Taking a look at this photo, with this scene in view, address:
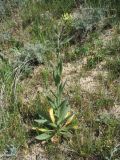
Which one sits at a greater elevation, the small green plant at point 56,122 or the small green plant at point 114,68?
the small green plant at point 114,68

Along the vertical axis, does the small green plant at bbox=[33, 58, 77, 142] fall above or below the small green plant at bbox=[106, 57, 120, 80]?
below

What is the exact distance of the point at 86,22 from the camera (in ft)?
17.0

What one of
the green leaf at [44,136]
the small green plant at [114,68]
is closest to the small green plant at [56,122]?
the green leaf at [44,136]

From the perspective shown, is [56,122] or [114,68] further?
[114,68]

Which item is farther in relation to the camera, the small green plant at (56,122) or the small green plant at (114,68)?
the small green plant at (114,68)

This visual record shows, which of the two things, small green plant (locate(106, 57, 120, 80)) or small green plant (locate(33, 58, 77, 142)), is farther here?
small green plant (locate(106, 57, 120, 80))

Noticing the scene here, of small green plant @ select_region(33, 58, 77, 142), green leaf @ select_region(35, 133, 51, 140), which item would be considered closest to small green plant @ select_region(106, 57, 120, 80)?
small green plant @ select_region(33, 58, 77, 142)

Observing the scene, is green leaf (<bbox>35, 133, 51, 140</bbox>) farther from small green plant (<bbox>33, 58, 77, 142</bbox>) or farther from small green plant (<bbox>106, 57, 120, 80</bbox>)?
small green plant (<bbox>106, 57, 120, 80</bbox>)

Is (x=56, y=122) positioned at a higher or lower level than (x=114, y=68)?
lower

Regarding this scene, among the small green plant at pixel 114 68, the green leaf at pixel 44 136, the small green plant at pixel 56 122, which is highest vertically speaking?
the small green plant at pixel 114 68

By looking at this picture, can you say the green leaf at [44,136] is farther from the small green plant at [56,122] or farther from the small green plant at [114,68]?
the small green plant at [114,68]

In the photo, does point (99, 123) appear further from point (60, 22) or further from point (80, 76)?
point (60, 22)

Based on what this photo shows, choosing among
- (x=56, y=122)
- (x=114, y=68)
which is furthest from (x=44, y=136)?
(x=114, y=68)

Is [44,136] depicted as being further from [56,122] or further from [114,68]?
[114,68]
